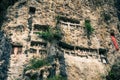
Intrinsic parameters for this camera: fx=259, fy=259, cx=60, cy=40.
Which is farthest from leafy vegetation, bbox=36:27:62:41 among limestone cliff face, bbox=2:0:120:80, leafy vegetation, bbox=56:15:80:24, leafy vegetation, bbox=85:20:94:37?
leafy vegetation, bbox=85:20:94:37

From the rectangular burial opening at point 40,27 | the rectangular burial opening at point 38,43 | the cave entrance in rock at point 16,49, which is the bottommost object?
the cave entrance in rock at point 16,49

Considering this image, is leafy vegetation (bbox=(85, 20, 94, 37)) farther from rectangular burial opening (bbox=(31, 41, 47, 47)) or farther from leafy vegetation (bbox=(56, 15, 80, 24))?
rectangular burial opening (bbox=(31, 41, 47, 47))

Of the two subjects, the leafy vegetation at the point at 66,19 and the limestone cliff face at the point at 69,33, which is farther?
the leafy vegetation at the point at 66,19

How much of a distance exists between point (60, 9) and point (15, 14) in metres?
4.12

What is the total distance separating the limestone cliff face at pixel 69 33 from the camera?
2091cm

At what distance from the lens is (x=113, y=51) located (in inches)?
936

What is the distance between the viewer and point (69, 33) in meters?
22.6

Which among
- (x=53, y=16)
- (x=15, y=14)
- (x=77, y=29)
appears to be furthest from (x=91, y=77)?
(x=15, y=14)

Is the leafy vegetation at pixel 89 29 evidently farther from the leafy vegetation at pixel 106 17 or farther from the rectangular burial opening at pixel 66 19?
the leafy vegetation at pixel 106 17

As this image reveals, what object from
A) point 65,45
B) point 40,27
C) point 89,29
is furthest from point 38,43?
point 89,29

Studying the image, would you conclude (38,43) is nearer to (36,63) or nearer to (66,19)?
(36,63)

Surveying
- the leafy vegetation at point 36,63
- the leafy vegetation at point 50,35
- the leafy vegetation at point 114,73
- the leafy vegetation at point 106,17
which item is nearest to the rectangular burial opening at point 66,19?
the leafy vegetation at point 50,35

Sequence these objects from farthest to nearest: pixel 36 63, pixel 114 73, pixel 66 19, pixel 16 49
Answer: pixel 66 19
pixel 114 73
pixel 16 49
pixel 36 63

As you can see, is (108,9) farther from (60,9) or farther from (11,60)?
(11,60)
